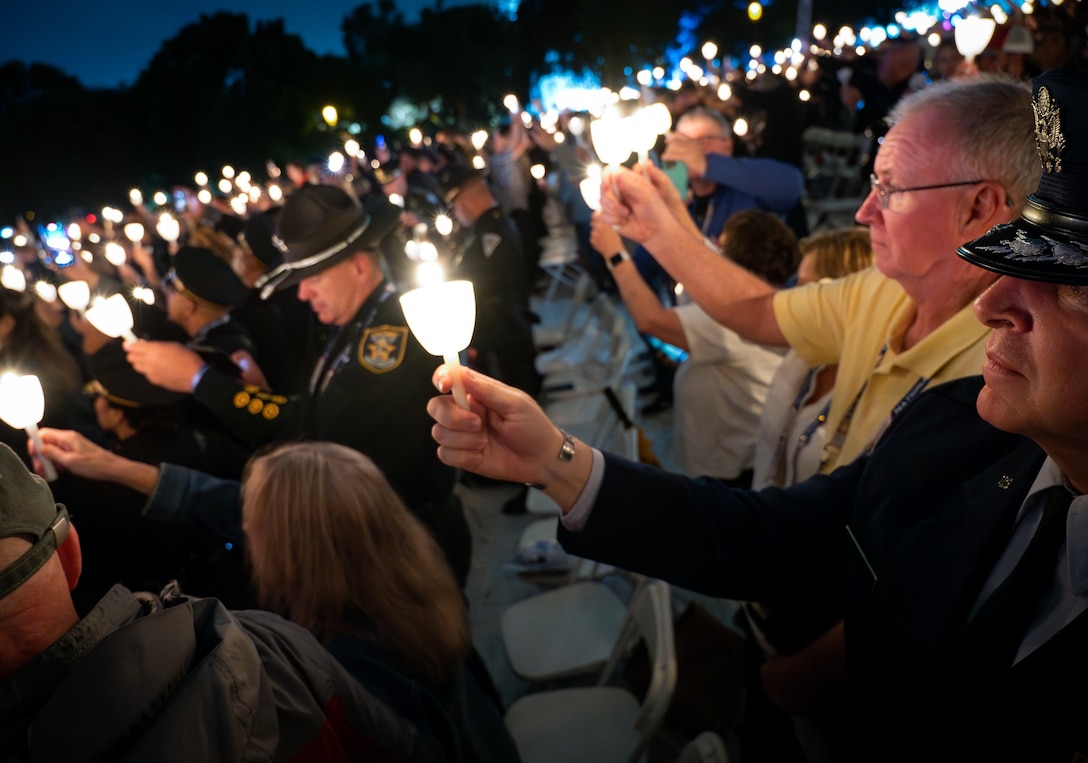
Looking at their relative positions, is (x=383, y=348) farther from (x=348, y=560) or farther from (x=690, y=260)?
(x=690, y=260)

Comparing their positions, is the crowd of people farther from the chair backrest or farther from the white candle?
the chair backrest

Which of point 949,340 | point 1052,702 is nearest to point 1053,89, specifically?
point 949,340

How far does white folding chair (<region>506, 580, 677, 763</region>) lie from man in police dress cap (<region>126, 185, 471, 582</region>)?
34.2 inches

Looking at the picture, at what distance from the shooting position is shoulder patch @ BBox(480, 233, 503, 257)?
574 cm

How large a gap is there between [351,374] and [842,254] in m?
2.36

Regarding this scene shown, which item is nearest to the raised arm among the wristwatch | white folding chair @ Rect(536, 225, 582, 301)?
the wristwatch

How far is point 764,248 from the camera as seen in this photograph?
367 cm

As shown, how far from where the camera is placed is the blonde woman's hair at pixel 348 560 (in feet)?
6.49

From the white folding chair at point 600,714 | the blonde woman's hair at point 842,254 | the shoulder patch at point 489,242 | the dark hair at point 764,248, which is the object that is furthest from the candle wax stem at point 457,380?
the shoulder patch at point 489,242

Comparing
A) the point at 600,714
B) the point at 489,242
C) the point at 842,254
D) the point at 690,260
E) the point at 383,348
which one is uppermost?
the point at 489,242

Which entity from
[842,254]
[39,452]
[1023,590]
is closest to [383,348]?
[39,452]

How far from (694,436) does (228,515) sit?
2.37 meters

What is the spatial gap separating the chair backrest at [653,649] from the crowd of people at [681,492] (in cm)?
33

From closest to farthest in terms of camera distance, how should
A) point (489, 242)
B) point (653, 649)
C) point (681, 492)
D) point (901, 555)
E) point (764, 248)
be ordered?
point (901, 555)
point (681, 492)
point (653, 649)
point (764, 248)
point (489, 242)
